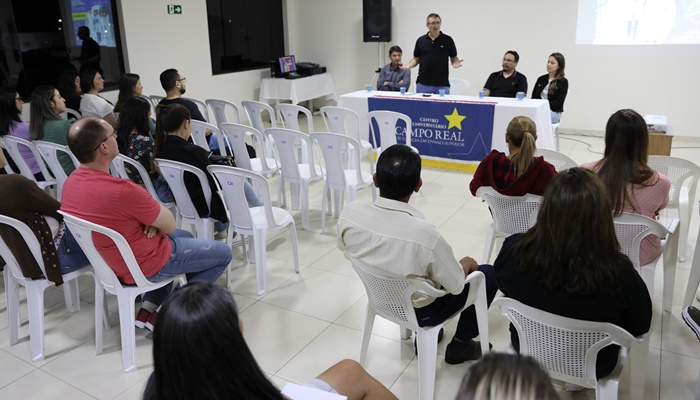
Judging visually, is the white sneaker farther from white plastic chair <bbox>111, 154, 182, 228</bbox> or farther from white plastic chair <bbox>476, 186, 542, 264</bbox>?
white plastic chair <bbox>111, 154, 182, 228</bbox>

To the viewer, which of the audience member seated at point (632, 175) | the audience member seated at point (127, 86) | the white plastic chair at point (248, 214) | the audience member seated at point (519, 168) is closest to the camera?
the audience member seated at point (632, 175)

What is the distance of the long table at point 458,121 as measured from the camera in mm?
5273

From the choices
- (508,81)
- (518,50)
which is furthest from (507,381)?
(518,50)

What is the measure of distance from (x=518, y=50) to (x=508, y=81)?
1.67 meters

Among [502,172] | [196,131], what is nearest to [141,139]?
[196,131]

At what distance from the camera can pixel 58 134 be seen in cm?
406

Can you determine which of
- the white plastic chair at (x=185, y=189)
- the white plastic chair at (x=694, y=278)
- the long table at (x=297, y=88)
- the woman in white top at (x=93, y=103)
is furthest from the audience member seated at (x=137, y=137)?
the long table at (x=297, y=88)

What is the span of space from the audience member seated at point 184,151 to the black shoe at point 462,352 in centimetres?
165

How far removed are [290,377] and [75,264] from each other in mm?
1240

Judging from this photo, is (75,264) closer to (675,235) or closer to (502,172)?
(502,172)

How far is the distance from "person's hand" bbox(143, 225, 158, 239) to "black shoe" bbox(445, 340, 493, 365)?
1.49 metres

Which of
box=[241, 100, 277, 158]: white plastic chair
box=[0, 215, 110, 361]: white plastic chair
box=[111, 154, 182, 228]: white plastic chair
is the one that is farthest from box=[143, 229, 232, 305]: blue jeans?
box=[241, 100, 277, 158]: white plastic chair

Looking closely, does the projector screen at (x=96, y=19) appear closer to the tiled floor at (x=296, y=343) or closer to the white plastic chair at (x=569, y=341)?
the tiled floor at (x=296, y=343)

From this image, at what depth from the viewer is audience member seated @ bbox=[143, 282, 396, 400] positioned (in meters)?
0.97
